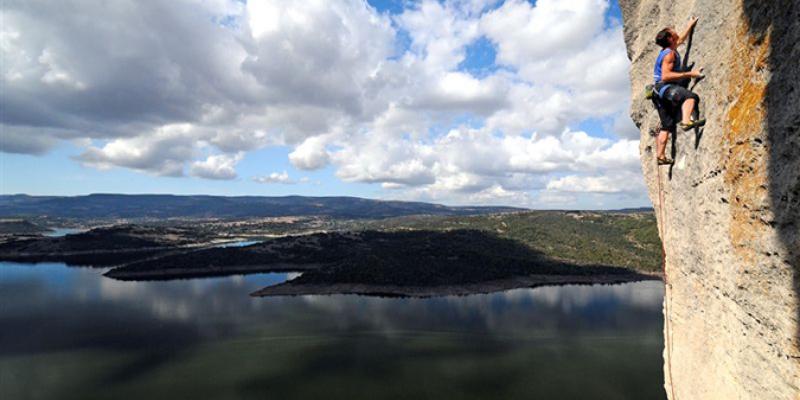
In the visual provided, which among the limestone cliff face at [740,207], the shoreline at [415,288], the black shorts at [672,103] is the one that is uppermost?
the black shorts at [672,103]

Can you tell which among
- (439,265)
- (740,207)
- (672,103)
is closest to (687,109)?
(672,103)

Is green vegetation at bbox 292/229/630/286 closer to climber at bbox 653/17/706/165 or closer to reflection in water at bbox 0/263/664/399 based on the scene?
reflection in water at bbox 0/263/664/399

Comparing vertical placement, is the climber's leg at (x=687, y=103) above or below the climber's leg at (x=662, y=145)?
above

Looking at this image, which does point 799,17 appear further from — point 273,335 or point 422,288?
point 422,288

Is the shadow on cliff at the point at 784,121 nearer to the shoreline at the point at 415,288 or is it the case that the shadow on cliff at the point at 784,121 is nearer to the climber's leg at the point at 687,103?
the climber's leg at the point at 687,103

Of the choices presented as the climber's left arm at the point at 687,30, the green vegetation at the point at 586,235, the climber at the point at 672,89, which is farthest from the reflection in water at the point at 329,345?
the climber's left arm at the point at 687,30

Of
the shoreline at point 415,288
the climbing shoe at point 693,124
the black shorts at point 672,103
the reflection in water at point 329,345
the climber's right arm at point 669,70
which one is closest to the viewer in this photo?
the climbing shoe at point 693,124

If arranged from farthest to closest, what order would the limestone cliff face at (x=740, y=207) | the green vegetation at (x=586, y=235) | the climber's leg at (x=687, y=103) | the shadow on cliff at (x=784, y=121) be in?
the green vegetation at (x=586, y=235) < the climber's leg at (x=687, y=103) < the limestone cliff face at (x=740, y=207) < the shadow on cliff at (x=784, y=121)
